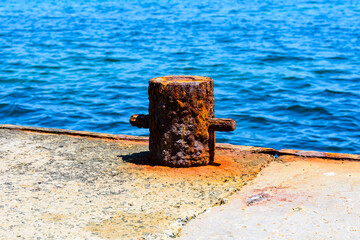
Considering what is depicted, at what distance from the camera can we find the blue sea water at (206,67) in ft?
29.7

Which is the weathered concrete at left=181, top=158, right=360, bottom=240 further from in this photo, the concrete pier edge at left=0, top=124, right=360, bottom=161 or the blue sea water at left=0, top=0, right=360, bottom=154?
the blue sea water at left=0, top=0, right=360, bottom=154

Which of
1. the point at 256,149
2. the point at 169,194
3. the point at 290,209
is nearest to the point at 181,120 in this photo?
the point at 169,194

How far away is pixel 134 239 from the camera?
3033mm

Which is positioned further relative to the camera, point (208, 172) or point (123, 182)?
point (208, 172)

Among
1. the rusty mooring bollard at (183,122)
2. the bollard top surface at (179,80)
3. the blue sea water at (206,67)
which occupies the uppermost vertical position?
the bollard top surface at (179,80)

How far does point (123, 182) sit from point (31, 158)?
109 centimetres

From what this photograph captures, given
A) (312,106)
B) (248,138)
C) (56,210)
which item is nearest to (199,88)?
(56,210)

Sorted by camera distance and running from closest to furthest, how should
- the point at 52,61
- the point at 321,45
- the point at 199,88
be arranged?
the point at 199,88 → the point at 52,61 → the point at 321,45

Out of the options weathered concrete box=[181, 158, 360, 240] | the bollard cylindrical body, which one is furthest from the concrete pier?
the bollard cylindrical body

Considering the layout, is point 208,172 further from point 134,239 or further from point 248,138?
point 248,138

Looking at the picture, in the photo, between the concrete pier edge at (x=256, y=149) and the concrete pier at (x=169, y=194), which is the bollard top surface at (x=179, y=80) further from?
the concrete pier edge at (x=256, y=149)

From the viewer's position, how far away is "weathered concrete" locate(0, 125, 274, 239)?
127 inches

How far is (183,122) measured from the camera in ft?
14.2

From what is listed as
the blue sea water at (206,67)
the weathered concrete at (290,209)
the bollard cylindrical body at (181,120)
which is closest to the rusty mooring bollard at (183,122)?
the bollard cylindrical body at (181,120)
